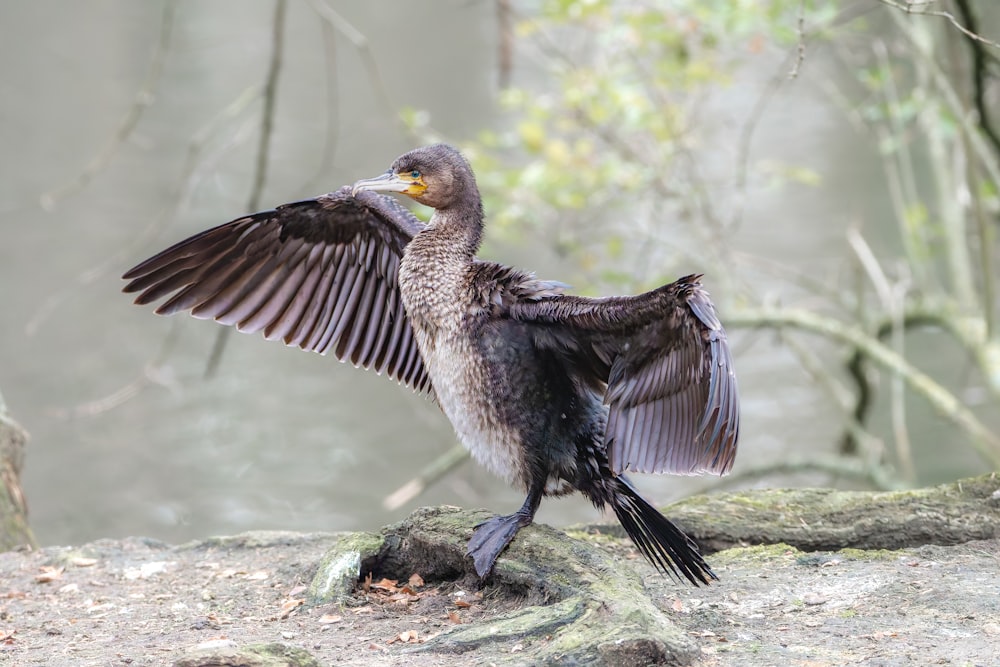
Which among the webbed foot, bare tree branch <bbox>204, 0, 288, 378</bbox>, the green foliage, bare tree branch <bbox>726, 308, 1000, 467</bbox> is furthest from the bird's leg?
the green foliage

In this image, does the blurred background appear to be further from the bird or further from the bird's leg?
the bird's leg

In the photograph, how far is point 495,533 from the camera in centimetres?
367

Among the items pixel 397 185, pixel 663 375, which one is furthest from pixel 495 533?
pixel 397 185

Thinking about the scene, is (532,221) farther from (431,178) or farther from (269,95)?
(431,178)

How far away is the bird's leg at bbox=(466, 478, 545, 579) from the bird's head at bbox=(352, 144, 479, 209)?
103 centimetres

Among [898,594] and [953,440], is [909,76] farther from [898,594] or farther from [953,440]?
[898,594]

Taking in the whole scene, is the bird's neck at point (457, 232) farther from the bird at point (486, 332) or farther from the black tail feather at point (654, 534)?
the black tail feather at point (654, 534)

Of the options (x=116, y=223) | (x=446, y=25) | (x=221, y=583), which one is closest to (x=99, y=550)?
(x=221, y=583)

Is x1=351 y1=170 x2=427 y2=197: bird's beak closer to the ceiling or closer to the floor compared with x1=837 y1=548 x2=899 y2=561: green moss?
closer to the ceiling

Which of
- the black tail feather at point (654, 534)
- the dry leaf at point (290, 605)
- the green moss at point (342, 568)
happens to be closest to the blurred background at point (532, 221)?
the black tail feather at point (654, 534)

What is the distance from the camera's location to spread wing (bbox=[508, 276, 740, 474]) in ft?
10.4

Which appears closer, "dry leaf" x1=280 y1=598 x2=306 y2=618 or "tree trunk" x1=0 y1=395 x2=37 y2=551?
"dry leaf" x1=280 y1=598 x2=306 y2=618

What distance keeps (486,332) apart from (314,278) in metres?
0.91

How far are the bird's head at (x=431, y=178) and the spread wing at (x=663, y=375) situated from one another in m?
0.78
